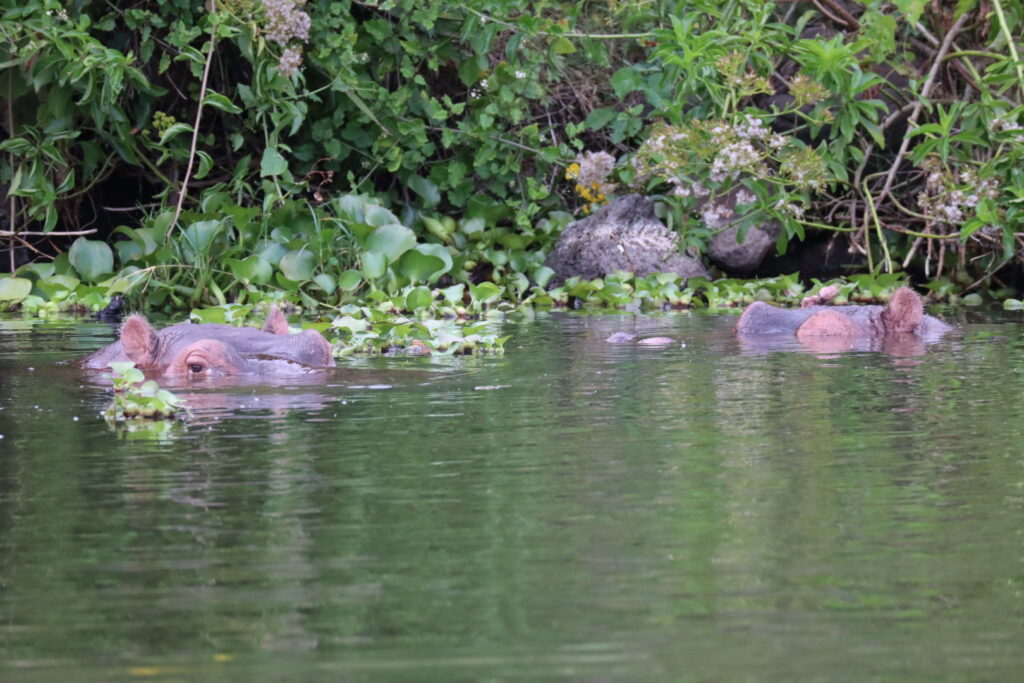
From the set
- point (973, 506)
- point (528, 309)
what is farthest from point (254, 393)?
point (528, 309)

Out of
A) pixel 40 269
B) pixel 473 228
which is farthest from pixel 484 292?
pixel 40 269

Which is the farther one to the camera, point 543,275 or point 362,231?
point 543,275

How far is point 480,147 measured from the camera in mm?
13352

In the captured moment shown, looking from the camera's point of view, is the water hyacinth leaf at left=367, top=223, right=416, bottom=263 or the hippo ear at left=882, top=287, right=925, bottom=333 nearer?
the hippo ear at left=882, top=287, right=925, bottom=333

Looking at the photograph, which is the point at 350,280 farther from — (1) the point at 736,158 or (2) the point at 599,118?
(2) the point at 599,118

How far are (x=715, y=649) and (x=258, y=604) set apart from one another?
0.74 meters

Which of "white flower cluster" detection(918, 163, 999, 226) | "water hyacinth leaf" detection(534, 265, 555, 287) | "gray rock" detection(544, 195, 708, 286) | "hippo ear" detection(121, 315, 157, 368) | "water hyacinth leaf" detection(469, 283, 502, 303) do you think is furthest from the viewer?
"gray rock" detection(544, 195, 708, 286)

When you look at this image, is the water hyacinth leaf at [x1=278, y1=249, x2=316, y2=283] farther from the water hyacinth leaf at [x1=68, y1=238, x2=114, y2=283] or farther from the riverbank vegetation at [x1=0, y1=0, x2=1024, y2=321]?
the water hyacinth leaf at [x1=68, y1=238, x2=114, y2=283]

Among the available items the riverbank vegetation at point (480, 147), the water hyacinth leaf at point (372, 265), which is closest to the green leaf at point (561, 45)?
the riverbank vegetation at point (480, 147)

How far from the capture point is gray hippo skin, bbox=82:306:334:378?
6.20m

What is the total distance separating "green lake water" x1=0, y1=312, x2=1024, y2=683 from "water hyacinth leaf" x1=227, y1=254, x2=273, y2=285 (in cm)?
502

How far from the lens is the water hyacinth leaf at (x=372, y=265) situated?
1058cm

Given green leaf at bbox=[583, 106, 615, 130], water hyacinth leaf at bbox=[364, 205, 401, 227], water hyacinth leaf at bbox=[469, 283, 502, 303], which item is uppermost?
green leaf at bbox=[583, 106, 615, 130]

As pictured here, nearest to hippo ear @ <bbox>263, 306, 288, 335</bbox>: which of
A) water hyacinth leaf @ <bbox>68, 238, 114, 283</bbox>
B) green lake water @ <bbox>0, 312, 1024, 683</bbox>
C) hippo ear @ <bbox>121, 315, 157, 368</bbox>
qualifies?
hippo ear @ <bbox>121, 315, 157, 368</bbox>
